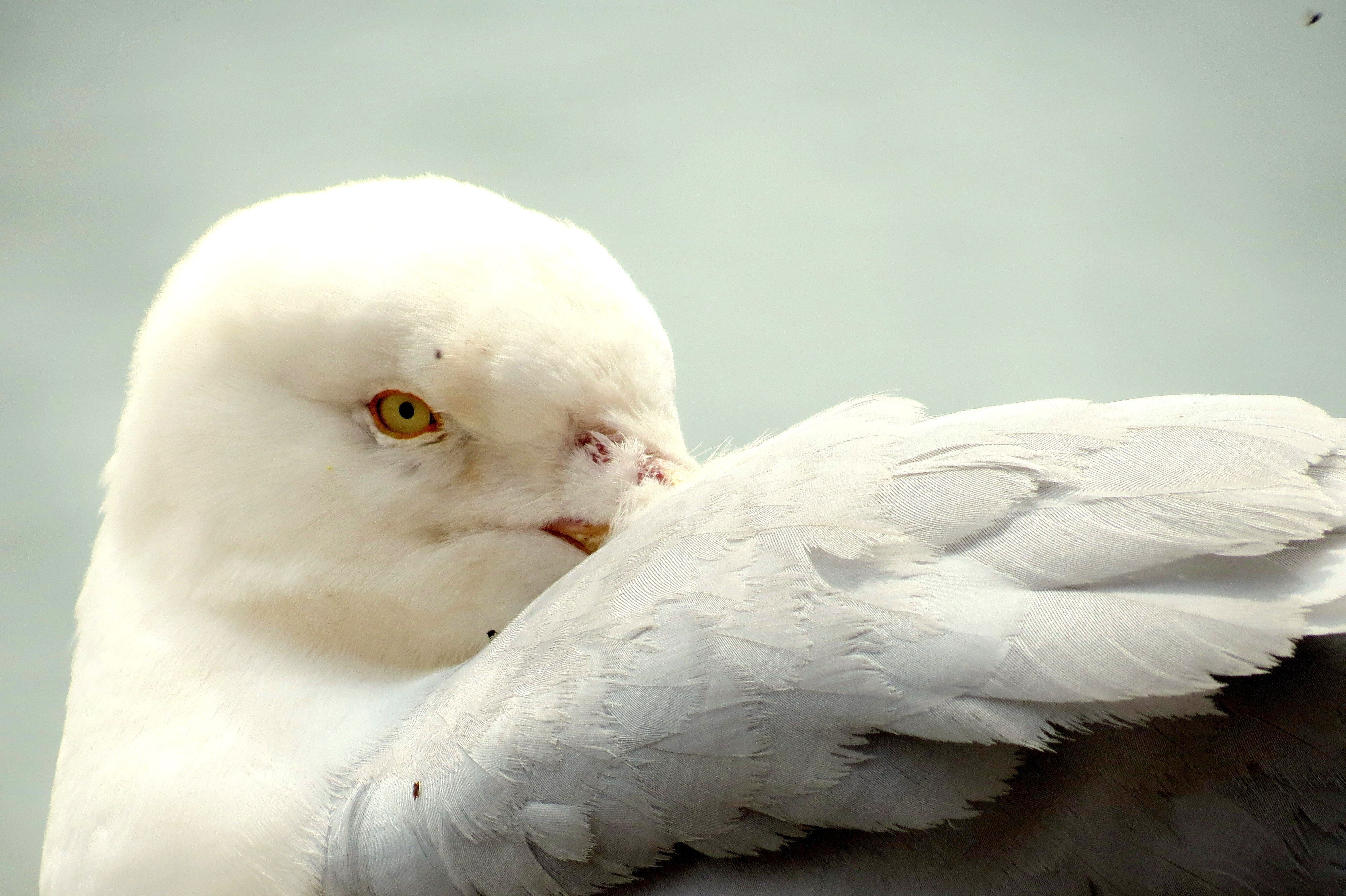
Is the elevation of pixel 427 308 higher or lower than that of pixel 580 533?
higher

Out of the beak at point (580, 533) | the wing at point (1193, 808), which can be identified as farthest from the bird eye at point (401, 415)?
the wing at point (1193, 808)

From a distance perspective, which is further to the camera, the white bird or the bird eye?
the bird eye

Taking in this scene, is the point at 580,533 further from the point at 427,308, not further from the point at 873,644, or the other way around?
the point at 873,644

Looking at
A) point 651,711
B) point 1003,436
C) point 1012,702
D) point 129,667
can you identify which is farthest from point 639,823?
point 129,667

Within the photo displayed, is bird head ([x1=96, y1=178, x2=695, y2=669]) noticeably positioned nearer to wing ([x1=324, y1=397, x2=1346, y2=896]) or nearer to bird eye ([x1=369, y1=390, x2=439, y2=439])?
bird eye ([x1=369, y1=390, x2=439, y2=439])

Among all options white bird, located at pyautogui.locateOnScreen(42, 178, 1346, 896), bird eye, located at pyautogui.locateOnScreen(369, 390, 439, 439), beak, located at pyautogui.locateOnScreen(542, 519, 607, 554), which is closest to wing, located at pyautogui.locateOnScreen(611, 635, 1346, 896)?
white bird, located at pyautogui.locateOnScreen(42, 178, 1346, 896)

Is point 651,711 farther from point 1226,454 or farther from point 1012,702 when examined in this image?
point 1226,454

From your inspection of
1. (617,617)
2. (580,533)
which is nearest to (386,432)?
(580,533)
